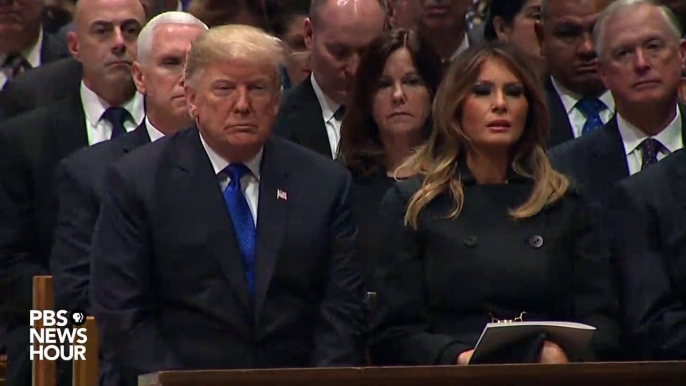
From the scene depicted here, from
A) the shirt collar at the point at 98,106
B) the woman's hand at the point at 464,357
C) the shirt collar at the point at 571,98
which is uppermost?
the shirt collar at the point at 98,106

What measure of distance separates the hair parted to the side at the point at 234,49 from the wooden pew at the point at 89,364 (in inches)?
30.0

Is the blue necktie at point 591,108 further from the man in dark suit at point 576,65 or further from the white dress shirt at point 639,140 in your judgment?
the white dress shirt at point 639,140

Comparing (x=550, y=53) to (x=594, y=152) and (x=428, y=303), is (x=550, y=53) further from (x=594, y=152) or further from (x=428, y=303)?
(x=428, y=303)

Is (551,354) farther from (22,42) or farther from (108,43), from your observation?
(22,42)

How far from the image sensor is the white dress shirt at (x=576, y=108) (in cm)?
596

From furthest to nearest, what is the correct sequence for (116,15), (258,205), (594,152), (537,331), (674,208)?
1. (116,15)
2. (594,152)
3. (674,208)
4. (258,205)
5. (537,331)

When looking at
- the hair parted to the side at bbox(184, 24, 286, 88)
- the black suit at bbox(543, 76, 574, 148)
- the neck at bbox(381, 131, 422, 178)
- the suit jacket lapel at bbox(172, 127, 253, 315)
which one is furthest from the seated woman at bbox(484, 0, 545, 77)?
the suit jacket lapel at bbox(172, 127, 253, 315)

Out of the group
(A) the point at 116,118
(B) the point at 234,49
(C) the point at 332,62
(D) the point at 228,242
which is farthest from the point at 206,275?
(C) the point at 332,62

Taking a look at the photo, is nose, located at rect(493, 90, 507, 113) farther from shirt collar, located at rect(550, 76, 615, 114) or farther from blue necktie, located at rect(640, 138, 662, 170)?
shirt collar, located at rect(550, 76, 615, 114)

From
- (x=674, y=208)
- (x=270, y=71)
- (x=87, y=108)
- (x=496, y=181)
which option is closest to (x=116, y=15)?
(x=87, y=108)

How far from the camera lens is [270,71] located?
450 cm

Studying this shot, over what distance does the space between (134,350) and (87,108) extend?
1.62m

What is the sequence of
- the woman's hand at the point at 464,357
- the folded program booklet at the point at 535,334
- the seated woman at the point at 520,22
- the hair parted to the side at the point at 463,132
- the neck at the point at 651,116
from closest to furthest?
the folded program booklet at the point at 535,334 < the woman's hand at the point at 464,357 < the hair parted to the side at the point at 463,132 < the neck at the point at 651,116 < the seated woman at the point at 520,22

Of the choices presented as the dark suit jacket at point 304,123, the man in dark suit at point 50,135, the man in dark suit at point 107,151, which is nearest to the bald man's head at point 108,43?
the man in dark suit at point 50,135
